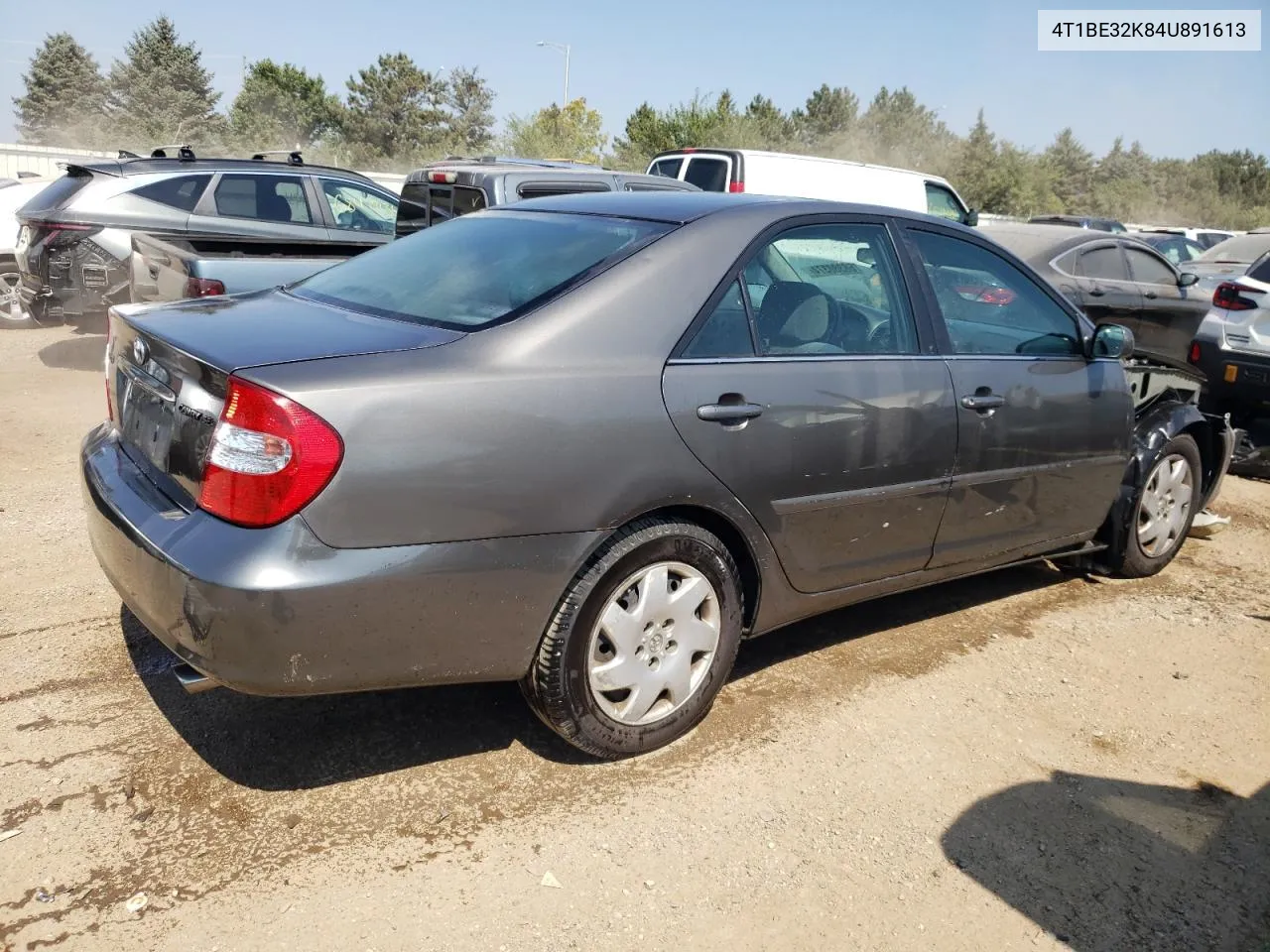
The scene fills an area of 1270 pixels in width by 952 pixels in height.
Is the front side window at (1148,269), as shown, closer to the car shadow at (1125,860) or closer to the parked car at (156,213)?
the parked car at (156,213)

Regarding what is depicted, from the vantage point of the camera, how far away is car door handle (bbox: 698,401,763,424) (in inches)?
121

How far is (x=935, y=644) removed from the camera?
4.22 meters

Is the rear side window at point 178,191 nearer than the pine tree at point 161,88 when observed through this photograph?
Yes

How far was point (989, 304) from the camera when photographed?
426 cm

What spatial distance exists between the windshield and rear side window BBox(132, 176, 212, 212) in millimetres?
11978

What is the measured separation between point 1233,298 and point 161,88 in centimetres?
6465

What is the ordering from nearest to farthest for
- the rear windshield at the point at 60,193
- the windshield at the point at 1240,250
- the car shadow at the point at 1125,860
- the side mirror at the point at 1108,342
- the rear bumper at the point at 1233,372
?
the car shadow at the point at 1125,860
the side mirror at the point at 1108,342
the rear bumper at the point at 1233,372
the rear windshield at the point at 60,193
the windshield at the point at 1240,250

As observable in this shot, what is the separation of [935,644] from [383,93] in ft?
222

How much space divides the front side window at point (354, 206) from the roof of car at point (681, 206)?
6271 mm

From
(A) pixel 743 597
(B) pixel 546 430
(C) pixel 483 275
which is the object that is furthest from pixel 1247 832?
(C) pixel 483 275

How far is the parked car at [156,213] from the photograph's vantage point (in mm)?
8719

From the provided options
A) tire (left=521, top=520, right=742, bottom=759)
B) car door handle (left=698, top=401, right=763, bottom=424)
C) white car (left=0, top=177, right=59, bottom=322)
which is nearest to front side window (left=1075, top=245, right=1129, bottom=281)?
car door handle (left=698, top=401, right=763, bottom=424)

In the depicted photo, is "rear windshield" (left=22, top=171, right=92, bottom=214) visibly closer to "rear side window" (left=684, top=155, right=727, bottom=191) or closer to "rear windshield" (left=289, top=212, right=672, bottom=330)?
"rear side window" (left=684, top=155, right=727, bottom=191)

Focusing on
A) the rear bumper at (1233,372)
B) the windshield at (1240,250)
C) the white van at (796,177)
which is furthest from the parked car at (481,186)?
the windshield at (1240,250)
